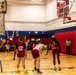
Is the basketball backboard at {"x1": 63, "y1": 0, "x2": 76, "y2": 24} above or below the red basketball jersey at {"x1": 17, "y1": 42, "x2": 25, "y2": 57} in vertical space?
above

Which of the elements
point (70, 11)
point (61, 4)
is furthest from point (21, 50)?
point (61, 4)

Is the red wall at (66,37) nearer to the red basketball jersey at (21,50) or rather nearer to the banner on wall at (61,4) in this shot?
the banner on wall at (61,4)

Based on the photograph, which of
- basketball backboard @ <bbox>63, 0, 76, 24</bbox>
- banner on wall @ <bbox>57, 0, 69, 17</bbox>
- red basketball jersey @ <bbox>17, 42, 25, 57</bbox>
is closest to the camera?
red basketball jersey @ <bbox>17, 42, 25, 57</bbox>

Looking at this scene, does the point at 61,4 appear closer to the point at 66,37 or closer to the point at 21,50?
the point at 66,37

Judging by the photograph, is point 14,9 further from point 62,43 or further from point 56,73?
point 56,73

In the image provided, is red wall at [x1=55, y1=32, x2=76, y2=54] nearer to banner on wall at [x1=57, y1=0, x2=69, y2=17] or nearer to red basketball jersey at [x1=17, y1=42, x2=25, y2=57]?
banner on wall at [x1=57, y1=0, x2=69, y2=17]

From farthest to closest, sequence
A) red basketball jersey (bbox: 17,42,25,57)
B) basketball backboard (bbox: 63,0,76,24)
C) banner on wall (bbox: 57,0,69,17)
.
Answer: banner on wall (bbox: 57,0,69,17)
basketball backboard (bbox: 63,0,76,24)
red basketball jersey (bbox: 17,42,25,57)

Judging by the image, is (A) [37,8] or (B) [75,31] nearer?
(B) [75,31]

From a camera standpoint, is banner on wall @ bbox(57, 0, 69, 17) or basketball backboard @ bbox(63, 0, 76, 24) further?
banner on wall @ bbox(57, 0, 69, 17)

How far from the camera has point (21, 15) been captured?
3341 cm

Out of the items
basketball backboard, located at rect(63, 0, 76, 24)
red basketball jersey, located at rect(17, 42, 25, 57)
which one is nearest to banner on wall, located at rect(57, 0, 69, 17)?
basketball backboard, located at rect(63, 0, 76, 24)

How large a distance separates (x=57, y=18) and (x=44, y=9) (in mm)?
6044

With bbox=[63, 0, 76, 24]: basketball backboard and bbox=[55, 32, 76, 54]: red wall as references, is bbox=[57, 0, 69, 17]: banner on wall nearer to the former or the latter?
bbox=[63, 0, 76, 24]: basketball backboard

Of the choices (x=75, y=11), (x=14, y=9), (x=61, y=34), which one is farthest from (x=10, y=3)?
(x=75, y=11)
